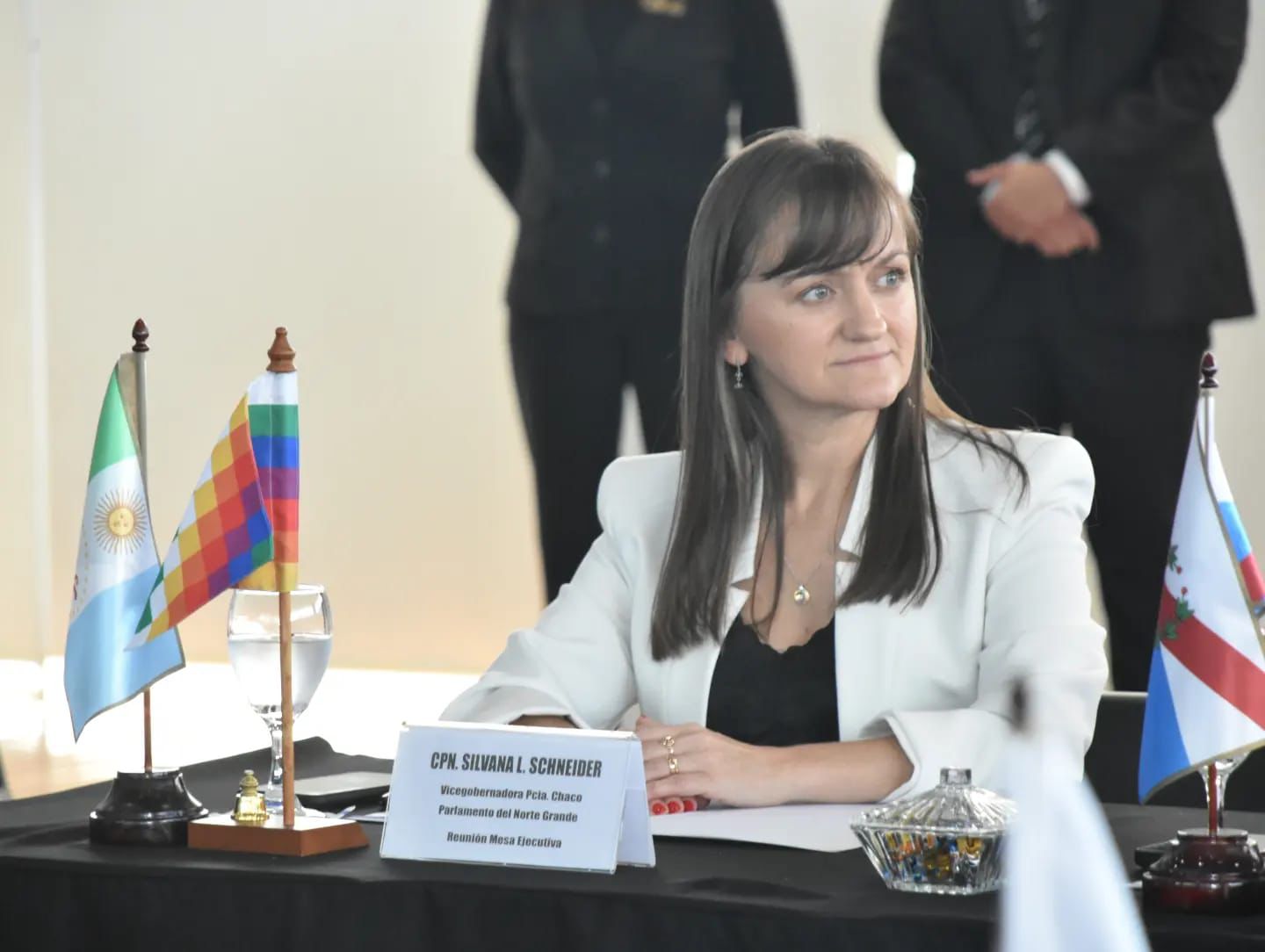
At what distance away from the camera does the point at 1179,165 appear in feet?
15.8

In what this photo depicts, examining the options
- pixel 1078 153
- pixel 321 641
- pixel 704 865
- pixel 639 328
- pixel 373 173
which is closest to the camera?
pixel 704 865

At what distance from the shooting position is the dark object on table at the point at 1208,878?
1298 millimetres

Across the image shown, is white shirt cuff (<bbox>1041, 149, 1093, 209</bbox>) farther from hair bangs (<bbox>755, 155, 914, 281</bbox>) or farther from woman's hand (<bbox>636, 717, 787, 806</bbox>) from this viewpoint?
woman's hand (<bbox>636, 717, 787, 806</bbox>)

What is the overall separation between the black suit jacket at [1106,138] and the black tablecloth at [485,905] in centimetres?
317

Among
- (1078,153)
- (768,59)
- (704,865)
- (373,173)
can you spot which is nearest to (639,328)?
(768,59)

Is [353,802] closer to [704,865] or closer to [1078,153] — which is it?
[704,865]

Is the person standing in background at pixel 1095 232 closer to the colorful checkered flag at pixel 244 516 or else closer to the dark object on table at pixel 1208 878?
the colorful checkered flag at pixel 244 516

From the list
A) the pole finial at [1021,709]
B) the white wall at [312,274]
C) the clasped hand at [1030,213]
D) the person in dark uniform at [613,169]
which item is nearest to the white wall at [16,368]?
the white wall at [312,274]

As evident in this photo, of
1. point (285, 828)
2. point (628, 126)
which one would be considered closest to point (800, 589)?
point (285, 828)

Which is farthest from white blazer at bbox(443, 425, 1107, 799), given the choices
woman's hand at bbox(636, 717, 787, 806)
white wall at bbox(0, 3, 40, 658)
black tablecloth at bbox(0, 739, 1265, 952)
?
white wall at bbox(0, 3, 40, 658)

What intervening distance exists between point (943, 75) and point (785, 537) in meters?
2.81

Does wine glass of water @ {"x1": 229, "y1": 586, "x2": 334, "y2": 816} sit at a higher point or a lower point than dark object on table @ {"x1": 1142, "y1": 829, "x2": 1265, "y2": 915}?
higher

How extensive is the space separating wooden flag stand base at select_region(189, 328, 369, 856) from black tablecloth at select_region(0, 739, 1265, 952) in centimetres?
2

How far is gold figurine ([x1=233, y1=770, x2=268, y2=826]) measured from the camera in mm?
1631
